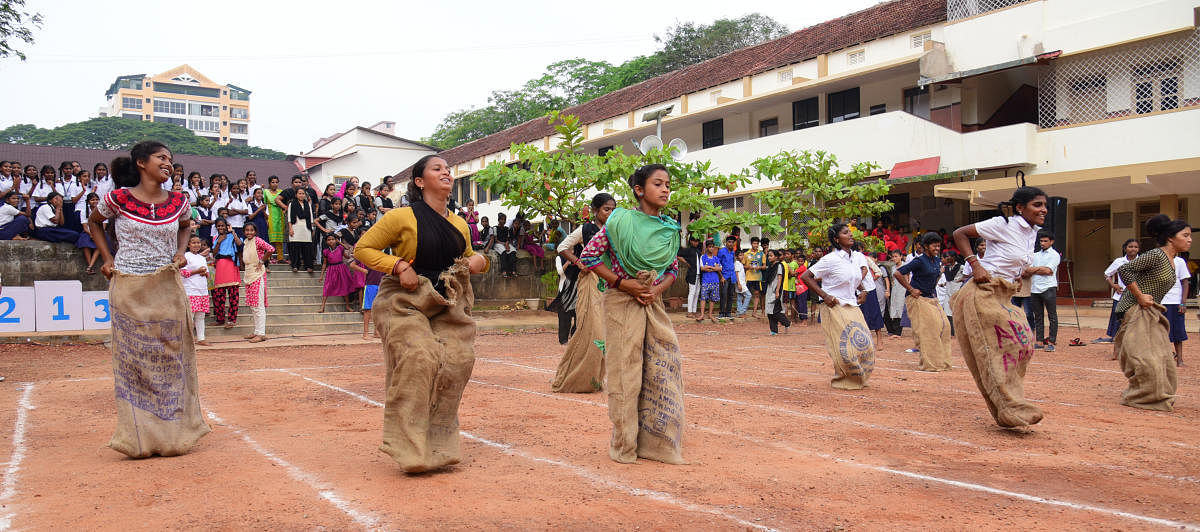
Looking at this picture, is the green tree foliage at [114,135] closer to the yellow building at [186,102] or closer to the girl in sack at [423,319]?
the yellow building at [186,102]

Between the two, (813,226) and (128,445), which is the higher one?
(813,226)

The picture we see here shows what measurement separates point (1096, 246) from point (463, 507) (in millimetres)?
21925

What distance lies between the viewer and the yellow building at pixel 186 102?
378ft

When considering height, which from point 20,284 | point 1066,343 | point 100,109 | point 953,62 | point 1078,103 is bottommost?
point 1066,343

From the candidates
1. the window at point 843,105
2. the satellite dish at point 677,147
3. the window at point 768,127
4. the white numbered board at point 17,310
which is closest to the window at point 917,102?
the window at point 843,105

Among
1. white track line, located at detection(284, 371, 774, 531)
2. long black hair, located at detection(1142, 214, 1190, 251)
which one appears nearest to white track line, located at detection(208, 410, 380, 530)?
white track line, located at detection(284, 371, 774, 531)

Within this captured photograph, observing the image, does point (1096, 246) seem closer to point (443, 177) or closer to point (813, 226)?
point (813, 226)

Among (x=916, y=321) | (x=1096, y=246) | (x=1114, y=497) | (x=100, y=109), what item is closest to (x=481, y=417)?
(x=1114, y=497)

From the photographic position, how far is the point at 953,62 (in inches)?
835

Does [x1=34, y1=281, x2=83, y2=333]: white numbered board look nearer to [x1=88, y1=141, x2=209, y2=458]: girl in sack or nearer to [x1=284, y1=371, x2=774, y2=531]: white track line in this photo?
[x1=88, y1=141, x2=209, y2=458]: girl in sack

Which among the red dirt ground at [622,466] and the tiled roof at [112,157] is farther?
the tiled roof at [112,157]

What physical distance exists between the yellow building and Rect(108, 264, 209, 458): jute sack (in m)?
121

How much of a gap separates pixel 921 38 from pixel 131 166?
20.6 metres

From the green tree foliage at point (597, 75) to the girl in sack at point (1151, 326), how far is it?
32.8m
